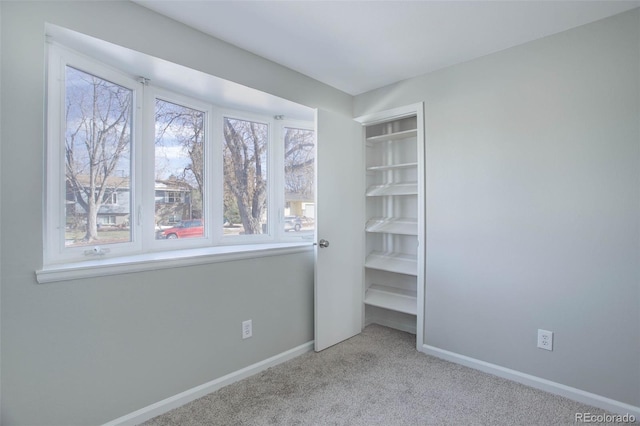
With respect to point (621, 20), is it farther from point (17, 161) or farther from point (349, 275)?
point (17, 161)

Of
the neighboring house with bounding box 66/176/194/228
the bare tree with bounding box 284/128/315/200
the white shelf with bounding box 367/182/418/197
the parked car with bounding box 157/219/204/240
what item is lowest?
the parked car with bounding box 157/219/204/240

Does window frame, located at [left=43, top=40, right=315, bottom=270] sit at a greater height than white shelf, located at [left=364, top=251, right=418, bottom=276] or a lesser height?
greater

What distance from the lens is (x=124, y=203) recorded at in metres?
1.96

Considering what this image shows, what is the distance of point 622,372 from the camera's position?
1799 millimetres

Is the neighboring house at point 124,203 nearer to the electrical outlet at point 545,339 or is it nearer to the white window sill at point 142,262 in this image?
the white window sill at point 142,262

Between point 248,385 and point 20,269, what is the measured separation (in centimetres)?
142

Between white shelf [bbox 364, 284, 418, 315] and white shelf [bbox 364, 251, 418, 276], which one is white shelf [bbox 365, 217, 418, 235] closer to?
white shelf [bbox 364, 251, 418, 276]

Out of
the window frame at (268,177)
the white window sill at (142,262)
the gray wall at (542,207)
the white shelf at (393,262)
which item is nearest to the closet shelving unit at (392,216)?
Result: the white shelf at (393,262)

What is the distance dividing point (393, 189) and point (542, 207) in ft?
4.01

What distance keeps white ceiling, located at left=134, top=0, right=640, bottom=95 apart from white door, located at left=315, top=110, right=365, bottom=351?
56 centimetres

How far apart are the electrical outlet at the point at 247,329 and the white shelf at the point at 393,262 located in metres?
1.27

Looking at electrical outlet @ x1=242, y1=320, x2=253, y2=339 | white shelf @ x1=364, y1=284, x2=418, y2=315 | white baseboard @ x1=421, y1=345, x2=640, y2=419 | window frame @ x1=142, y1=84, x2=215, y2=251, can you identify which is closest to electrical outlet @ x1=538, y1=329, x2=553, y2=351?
white baseboard @ x1=421, y1=345, x2=640, y2=419

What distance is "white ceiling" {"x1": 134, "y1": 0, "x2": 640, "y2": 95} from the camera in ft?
5.64

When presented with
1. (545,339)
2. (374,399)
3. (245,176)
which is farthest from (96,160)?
(545,339)
